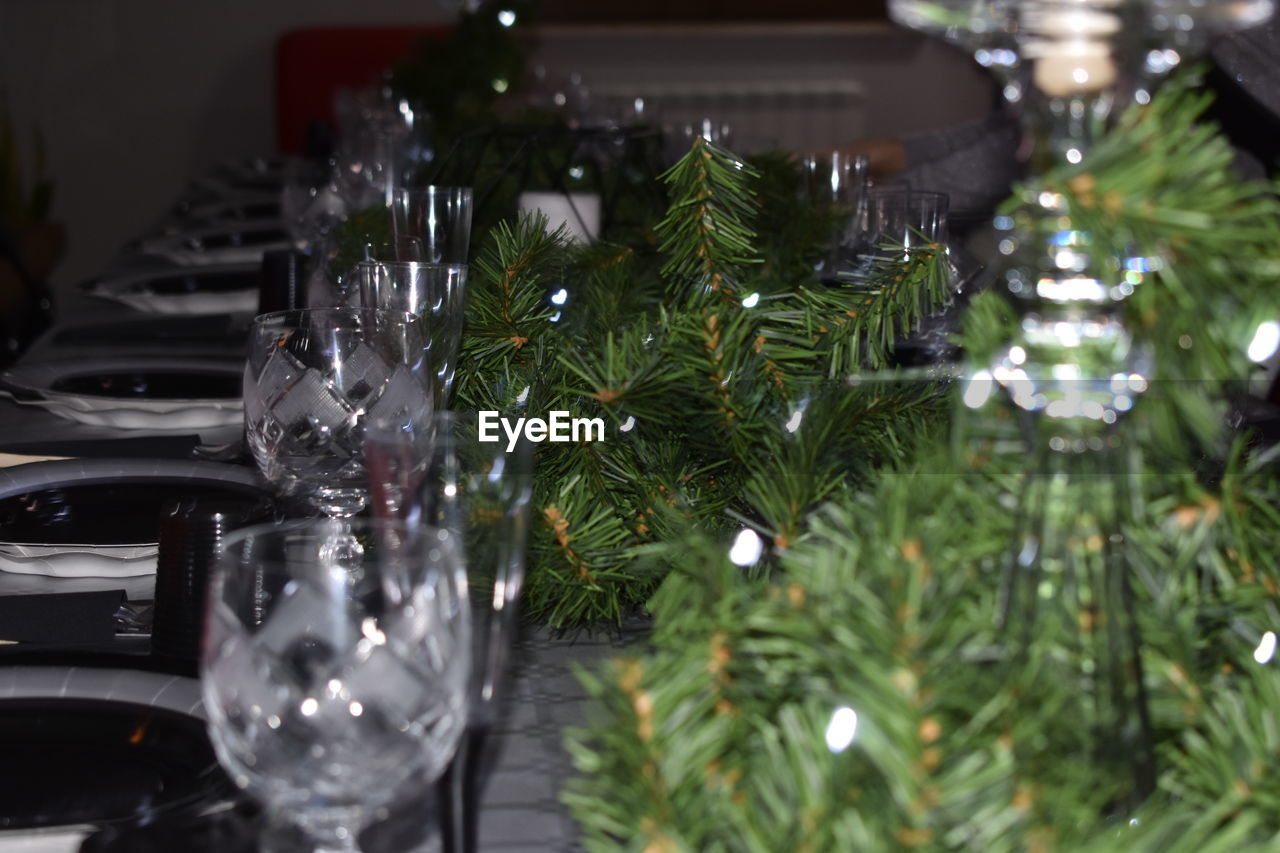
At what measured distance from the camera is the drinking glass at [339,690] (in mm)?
391

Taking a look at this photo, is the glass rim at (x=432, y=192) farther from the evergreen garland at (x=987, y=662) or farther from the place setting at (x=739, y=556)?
the evergreen garland at (x=987, y=662)

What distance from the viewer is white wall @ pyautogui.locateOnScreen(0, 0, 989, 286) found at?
4.40 meters

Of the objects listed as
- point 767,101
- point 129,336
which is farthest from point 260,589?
point 767,101

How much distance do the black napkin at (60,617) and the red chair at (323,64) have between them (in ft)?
11.8

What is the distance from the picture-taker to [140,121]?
14.8 ft

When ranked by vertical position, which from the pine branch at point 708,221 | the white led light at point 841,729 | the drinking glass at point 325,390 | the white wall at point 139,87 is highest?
the pine branch at point 708,221

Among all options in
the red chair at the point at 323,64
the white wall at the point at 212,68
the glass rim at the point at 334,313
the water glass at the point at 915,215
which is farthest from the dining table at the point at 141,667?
the white wall at the point at 212,68

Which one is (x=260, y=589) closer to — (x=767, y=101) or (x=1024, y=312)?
(x=1024, y=312)

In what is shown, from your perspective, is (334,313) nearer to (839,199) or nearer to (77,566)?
(77,566)

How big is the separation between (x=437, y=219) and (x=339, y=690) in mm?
640

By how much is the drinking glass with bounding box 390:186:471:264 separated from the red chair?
329cm

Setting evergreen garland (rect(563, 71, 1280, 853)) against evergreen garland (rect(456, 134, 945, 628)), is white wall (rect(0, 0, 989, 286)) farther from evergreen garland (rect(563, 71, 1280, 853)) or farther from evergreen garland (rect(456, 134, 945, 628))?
evergreen garland (rect(563, 71, 1280, 853))

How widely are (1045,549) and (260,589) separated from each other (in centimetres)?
22

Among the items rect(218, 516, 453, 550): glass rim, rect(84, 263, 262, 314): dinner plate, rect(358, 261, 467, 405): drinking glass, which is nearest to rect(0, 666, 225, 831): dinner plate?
rect(218, 516, 453, 550): glass rim
